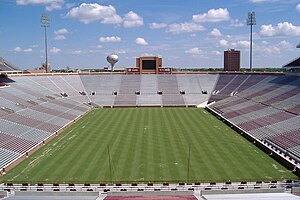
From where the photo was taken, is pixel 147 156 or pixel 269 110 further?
pixel 269 110

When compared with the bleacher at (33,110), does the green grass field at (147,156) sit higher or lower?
lower

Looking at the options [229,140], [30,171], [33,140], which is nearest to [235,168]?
[229,140]

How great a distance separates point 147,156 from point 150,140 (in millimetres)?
6525

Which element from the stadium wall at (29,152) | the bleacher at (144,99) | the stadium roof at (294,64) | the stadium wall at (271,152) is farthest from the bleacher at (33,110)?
the stadium roof at (294,64)

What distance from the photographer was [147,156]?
32156 millimetres

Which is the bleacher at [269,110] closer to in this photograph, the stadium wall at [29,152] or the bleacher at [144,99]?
the bleacher at [144,99]

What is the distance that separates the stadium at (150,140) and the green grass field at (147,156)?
0.09m

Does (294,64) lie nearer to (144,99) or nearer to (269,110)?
(269,110)

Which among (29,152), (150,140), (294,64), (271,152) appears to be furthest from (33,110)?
(294,64)

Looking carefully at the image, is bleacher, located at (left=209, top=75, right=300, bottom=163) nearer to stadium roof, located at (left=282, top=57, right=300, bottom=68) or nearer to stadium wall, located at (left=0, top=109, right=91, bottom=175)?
stadium roof, located at (left=282, top=57, right=300, bottom=68)

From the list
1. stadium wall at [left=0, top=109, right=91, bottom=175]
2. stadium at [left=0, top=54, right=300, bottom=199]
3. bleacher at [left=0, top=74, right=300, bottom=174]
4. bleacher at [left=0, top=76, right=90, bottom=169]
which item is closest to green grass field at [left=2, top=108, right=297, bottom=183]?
stadium at [left=0, top=54, right=300, bottom=199]

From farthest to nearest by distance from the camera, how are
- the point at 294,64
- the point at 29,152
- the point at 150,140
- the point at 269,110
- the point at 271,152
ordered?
the point at 294,64 → the point at 269,110 → the point at 150,140 → the point at 29,152 → the point at 271,152

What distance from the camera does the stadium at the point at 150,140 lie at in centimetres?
2433

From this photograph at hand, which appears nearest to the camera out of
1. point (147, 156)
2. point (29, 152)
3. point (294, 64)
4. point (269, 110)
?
point (147, 156)
